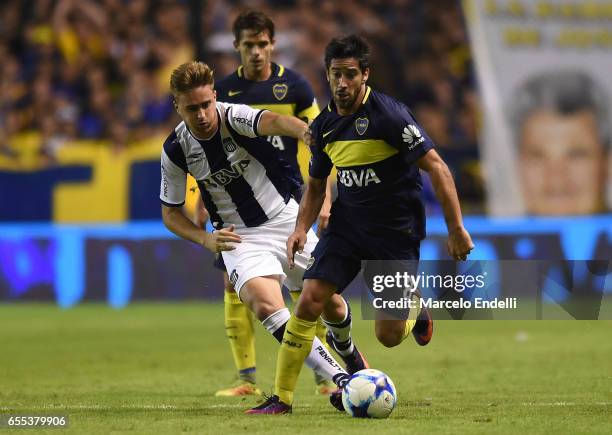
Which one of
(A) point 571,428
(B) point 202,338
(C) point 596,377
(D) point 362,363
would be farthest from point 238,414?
(B) point 202,338

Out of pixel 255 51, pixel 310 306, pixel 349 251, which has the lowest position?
pixel 310 306

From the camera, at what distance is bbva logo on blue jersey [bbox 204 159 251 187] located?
24.3ft

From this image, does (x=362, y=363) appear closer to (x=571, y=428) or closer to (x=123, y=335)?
(x=571, y=428)

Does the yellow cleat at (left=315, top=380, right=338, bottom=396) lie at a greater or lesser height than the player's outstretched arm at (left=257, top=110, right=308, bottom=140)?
lesser

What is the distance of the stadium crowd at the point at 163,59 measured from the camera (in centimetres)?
1830

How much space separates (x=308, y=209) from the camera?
278 inches

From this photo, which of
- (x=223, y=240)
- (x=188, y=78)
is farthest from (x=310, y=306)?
(x=188, y=78)

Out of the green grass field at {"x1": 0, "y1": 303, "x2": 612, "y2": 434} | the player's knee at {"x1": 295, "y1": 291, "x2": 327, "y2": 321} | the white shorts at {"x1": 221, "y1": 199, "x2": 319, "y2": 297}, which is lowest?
the green grass field at {"x1": 0, "y1": 303, "x2": 612, "y2": 434}

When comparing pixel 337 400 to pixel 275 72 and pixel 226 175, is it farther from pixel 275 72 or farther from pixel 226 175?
pixel 275 72

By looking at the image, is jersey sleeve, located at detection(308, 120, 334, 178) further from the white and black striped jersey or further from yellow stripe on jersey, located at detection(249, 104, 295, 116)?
yellow stripe on jersey, located at detection(249, 104, 295, 116)

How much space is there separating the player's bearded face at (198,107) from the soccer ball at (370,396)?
1.73 meters

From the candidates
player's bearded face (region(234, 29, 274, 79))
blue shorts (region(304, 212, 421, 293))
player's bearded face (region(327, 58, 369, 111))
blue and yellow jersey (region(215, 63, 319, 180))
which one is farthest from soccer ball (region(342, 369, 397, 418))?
player's bearded face (region(234, 29, 274, 79))

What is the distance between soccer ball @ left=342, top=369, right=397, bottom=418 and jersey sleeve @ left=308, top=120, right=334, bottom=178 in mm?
1200

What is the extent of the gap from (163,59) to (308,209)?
1238cm
